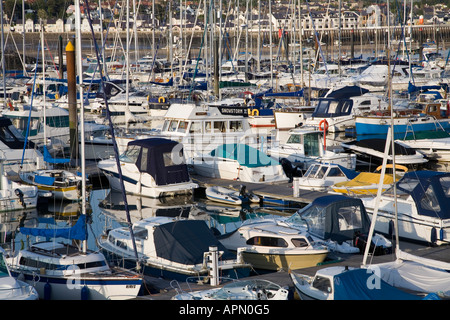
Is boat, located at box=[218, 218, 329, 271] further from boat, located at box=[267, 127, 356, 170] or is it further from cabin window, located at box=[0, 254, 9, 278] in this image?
boat, located at box=[267, 127, 356, 170]

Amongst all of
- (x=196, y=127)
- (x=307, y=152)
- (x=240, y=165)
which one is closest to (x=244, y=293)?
(x=240, y=165)

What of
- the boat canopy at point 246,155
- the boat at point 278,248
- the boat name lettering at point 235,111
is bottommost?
the boat at point 278,248

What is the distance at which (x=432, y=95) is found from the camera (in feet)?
144

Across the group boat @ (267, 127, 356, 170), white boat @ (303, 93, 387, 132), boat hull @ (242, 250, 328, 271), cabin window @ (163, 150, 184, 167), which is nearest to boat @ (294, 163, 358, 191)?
boat @ (267, 127, 356, 170)

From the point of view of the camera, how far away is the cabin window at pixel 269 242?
17172mm

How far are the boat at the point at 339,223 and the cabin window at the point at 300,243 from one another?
0.94m

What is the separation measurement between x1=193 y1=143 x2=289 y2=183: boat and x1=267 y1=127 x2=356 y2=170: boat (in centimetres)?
176

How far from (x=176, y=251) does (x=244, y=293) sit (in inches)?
150

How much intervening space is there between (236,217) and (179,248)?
6864 millimetres

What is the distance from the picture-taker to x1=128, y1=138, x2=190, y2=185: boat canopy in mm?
24719

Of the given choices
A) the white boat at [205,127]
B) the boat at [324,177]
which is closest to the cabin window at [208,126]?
the white boat at [205,127]

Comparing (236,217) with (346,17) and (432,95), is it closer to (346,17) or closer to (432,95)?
(432,95)

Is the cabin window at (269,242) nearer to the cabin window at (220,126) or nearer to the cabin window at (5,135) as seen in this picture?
the cabin window at (5,135)
